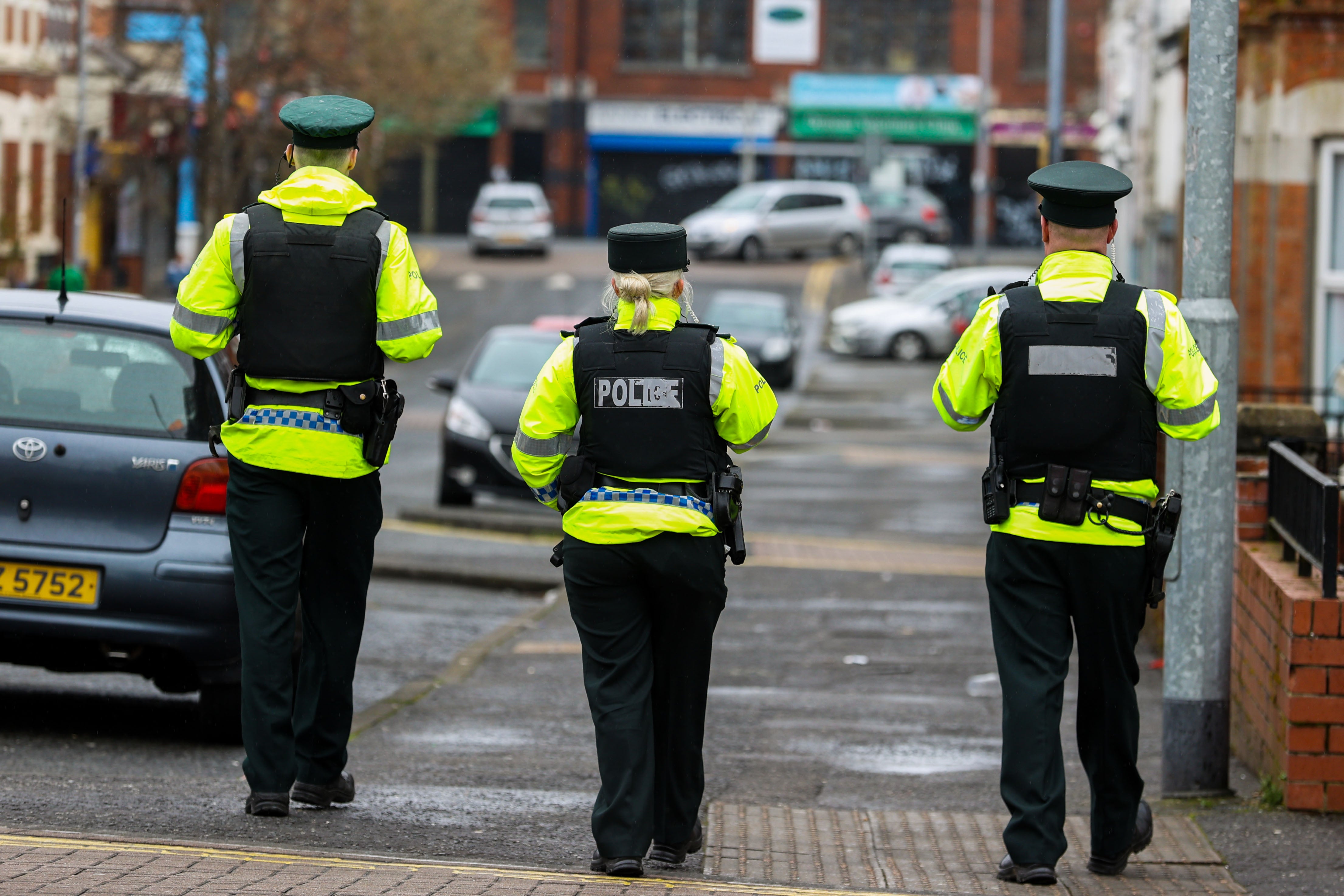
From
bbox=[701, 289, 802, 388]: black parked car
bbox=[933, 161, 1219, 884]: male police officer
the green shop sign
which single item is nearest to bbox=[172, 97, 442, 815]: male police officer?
bbox=[933, 161, 1219, 884]: male police officer

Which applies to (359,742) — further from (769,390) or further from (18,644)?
(769,390)

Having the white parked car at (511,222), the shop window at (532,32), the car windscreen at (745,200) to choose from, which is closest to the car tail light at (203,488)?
the car windscreen at (745,200)

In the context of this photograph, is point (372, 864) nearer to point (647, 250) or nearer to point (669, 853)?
point (669, 853)

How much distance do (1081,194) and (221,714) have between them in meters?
3.66

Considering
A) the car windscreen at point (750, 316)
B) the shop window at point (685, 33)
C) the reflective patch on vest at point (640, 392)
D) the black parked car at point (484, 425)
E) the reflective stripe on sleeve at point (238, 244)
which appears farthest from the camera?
the shop window at point (685, 33)

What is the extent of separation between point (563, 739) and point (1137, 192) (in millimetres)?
23666

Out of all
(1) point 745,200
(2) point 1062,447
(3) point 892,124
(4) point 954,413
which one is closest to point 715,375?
(4) point 954,413

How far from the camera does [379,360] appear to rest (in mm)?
5676

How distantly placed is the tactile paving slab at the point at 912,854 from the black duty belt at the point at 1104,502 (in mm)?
1023

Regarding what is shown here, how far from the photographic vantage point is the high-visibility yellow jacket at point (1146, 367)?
5.22 metres

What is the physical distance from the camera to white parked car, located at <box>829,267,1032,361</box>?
3575 centimetres

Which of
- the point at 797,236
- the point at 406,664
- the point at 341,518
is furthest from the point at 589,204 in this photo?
the point at 341,518

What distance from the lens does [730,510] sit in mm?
5141

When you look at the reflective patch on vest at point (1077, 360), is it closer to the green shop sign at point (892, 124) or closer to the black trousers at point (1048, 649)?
the black trousers at point (1048, 649)
